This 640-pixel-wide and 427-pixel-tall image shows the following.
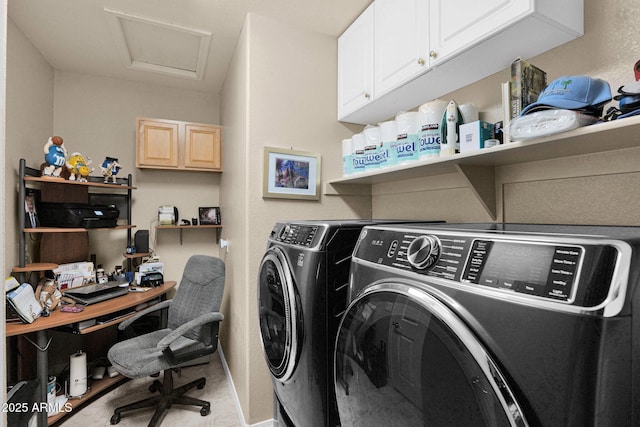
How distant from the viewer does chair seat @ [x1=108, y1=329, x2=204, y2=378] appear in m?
1.87

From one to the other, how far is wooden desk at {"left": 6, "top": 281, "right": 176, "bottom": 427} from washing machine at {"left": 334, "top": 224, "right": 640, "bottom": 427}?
2.11 meters

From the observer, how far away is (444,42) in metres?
1.26

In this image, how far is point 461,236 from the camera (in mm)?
637

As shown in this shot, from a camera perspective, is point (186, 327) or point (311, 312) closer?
point (311, 312)

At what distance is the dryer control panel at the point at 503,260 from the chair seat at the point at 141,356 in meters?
1.85

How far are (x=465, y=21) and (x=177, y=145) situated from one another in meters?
2.72

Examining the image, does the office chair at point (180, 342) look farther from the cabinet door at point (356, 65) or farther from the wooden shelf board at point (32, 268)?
the cabinet door at point (356, 65)

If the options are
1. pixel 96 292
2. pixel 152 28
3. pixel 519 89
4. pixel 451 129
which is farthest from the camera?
pixel 96 292

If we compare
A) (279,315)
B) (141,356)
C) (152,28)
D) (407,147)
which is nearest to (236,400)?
(141,356)

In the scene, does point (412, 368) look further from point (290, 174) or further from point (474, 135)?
point (290, 174)

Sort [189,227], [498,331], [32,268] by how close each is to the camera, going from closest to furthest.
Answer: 1. [498,331]
2. [32,268]
3. [189,227]

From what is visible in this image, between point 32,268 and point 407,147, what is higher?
point 407,147

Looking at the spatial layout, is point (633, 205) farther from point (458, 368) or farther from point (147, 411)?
point (147, 411)

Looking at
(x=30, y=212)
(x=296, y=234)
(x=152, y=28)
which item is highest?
(x=152, y=28)
